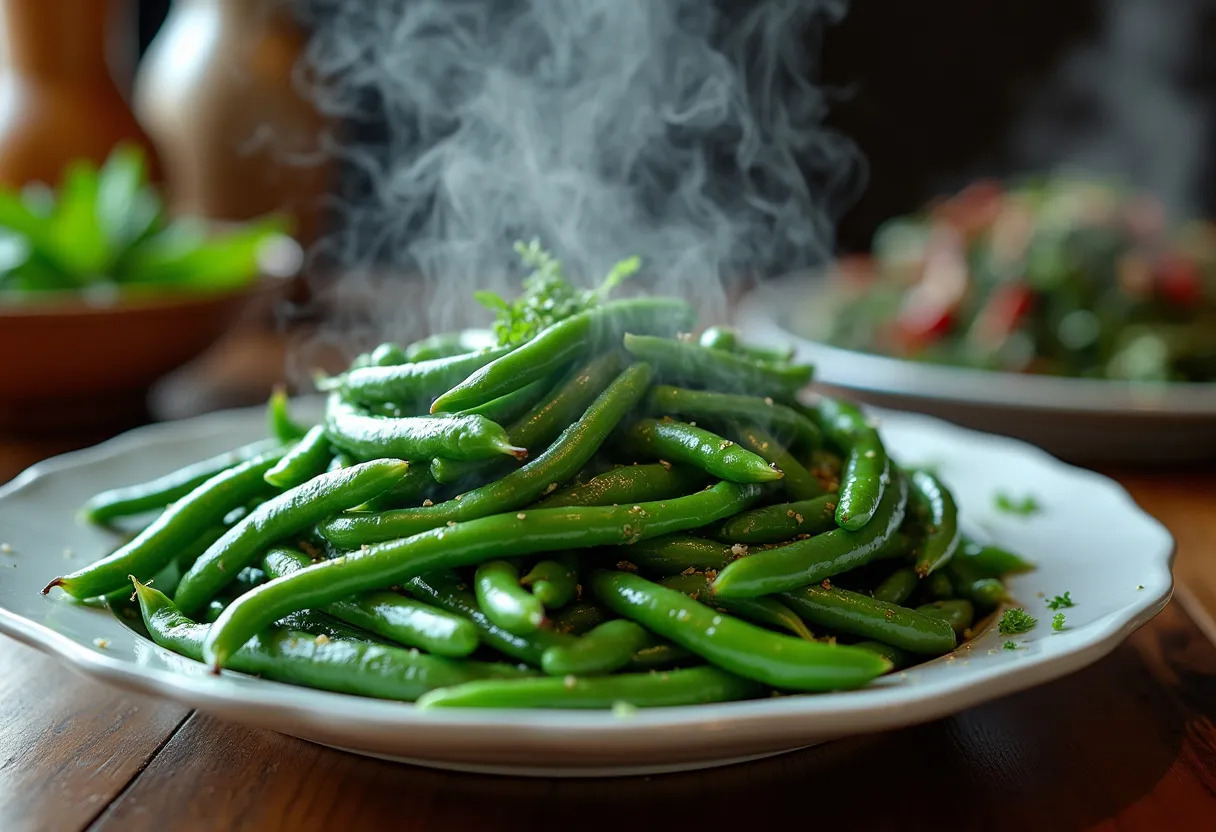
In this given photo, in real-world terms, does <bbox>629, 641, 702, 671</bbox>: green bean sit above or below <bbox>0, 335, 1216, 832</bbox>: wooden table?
above

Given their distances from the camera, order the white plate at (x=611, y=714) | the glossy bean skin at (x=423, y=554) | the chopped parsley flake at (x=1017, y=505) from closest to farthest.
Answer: the white plate at (x=611, y=714)
the glossy bean skin at (x=423, y=554)
the chopped parsley flake at (x=1017, y=505)

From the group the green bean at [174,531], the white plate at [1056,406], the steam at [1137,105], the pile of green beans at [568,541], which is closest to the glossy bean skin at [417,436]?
the pile of green beans at [568,541]

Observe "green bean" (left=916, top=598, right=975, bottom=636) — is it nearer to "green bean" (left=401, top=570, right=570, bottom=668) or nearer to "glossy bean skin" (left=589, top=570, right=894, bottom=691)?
"glossy bean skin" (left=589, top=570, right=894, bottom=691)

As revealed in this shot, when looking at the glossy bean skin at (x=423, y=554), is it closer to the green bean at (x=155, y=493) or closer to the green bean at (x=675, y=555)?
the green bean at (x=675, y=555)

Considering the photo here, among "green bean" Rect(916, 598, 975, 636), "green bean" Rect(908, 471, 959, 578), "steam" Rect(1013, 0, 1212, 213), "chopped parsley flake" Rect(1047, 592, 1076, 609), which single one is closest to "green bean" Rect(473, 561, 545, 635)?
"green bean" Rect(916, 598, 975, 636)

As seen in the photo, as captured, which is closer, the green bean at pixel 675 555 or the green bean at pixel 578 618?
the green bean at pixel 578 618

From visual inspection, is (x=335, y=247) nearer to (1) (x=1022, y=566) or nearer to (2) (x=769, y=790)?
(1) (x=1022, y=566)

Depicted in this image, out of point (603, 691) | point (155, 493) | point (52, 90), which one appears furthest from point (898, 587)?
point (52, 90)
